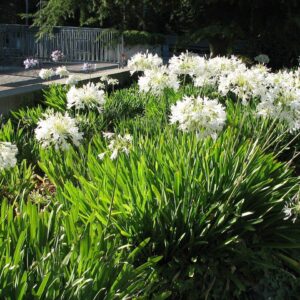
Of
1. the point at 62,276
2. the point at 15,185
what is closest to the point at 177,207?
the point at 62,276

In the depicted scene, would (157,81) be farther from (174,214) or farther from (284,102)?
(174,214)

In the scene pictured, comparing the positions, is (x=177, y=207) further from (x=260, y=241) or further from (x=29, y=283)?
(x=29, y=283)

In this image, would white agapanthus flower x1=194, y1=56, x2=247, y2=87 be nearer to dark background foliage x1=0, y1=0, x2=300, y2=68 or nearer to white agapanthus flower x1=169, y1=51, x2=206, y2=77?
white agapanthus flower x1=169, y1=51, x2=206, y2=77

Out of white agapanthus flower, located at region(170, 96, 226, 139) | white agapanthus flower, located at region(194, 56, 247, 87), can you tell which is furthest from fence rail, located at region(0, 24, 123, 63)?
white agapanthus flower, located at region(170, 96, 226, 139)

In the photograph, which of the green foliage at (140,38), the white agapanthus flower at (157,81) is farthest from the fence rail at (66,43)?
the white agapanthus flower at (157,81)

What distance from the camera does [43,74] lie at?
24.0 feet

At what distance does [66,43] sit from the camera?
64.7 feet

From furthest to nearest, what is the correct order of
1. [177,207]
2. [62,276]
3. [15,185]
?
[15,185] → [177,207] → [62,276]

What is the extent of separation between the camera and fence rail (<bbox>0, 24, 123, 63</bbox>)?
18672 millimetres

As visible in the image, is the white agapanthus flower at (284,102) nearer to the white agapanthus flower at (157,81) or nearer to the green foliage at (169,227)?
the green foliage at (169,227)

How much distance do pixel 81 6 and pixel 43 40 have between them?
3.61 metres

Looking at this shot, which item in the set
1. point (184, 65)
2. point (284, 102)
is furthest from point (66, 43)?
point (284, 102)

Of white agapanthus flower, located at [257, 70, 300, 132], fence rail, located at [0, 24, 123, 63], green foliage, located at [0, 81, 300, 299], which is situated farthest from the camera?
fence rail, located at [0, 24, 123, 63]

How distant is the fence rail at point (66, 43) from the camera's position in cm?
1867
